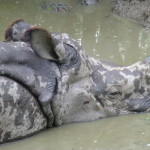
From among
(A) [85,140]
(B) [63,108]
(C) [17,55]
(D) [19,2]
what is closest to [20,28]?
(C) [17,55]

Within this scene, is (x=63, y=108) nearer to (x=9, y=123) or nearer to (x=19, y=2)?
(x=9, y=123)

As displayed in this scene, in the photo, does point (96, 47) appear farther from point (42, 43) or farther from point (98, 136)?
point (98, 136)

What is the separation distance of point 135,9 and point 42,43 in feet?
18.5

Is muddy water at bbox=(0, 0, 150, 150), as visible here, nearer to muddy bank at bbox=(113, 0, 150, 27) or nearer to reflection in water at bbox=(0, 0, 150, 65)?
reflection in water at bbox=(0, 0, 150, 65)

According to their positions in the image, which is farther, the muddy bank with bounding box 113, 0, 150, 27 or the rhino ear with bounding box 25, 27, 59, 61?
the muddy bank with bounding box 113, 0, 150, 27

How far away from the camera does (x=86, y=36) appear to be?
27.0 ft

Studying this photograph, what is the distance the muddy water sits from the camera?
417 centimetres

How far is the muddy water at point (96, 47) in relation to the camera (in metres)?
4.17

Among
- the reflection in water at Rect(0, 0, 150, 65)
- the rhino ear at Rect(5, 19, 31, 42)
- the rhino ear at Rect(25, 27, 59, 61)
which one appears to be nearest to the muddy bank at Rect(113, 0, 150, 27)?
the reflection in water at Rect(0, 0, 150, 65)

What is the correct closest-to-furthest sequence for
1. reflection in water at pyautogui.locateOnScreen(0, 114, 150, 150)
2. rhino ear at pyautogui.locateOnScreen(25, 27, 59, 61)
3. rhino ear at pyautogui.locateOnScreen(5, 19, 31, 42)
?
reflection in water at pyautogui.locateOnScreen(0, 114, 150, 150)
rhino ear at pyautogui.locateOnScreen(25, 27, 59, 61)
rhino ear at pyautogui.locateOnScreen(5, 19, 31, 42)

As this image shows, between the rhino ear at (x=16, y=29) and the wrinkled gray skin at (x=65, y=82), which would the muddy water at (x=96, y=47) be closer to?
the wrinkled gray skin at (x=65, y=82)

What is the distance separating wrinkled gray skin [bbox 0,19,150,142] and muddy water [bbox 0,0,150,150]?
0.35 feet

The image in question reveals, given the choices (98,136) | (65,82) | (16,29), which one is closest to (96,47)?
(16,29)

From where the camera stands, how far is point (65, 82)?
439cm
